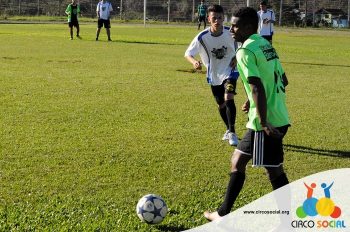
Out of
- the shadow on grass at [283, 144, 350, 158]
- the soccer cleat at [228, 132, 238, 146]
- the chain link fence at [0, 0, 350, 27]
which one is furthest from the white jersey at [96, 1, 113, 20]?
the chain link fence at [0, 0, 350, 27]

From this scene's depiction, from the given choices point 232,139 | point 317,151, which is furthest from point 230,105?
point 317,151

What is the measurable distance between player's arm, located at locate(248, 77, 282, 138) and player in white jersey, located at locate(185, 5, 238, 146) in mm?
3301

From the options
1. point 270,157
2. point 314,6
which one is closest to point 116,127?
point 270,157

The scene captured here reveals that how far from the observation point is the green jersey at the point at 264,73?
463 cm

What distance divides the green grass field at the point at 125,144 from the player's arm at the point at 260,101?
1.04 meters

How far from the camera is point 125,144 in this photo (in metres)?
7.62

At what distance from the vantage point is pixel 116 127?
858 centimetres

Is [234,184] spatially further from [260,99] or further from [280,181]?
[260,99]

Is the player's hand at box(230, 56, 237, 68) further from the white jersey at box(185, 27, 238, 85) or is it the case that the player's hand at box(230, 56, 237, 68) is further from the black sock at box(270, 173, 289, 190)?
the black sock at box(270, 173, 289, 190)

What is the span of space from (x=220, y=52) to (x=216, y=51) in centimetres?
6

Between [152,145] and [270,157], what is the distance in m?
3.03

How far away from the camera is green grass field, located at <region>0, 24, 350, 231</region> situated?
530 centimetres

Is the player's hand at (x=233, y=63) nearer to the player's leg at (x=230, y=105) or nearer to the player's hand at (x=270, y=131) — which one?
the player's leg at (x=230, y=105)

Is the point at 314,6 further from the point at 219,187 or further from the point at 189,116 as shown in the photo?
the point at 219,187
